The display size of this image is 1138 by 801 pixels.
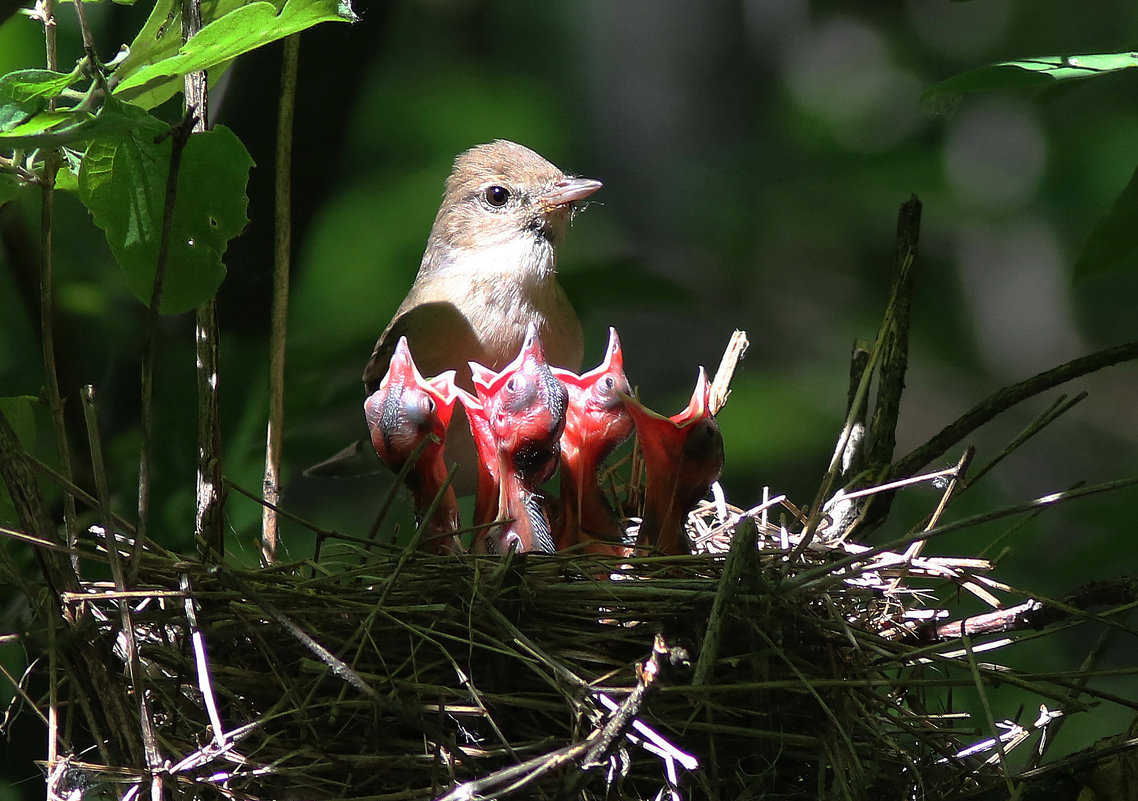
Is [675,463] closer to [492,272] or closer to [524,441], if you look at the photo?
[524,441]

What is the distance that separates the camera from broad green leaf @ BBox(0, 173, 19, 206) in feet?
5.12

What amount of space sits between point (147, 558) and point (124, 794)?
0.34m

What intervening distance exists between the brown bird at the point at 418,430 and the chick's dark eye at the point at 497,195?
0.96 metres


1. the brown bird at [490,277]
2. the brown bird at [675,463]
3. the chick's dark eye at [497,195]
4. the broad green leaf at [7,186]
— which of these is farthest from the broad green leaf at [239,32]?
the chick's dark eye at [497,195]

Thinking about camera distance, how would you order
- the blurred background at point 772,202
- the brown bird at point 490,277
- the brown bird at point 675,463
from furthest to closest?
the blurred background at point 772,202
the brown bird at point 490,277
the brown bird at point 675,463

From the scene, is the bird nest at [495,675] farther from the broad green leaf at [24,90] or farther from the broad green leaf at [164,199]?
the broad green leaf at [24,90]

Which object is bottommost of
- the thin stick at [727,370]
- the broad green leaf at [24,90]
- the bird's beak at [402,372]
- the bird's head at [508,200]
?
the thin stick at [727,370]

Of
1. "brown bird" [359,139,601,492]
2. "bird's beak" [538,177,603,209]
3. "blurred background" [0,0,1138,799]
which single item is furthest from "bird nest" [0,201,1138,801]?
"blurred background" [0,0,1138,799]

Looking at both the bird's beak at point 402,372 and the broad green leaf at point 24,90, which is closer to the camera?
the broad green leaf at point 24,90

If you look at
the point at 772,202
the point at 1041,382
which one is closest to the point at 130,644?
the point at 1041,382

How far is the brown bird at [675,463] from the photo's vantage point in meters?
1.88

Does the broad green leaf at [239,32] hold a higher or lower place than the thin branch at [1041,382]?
higher

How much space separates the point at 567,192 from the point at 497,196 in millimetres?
227

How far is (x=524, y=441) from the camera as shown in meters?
1.90
